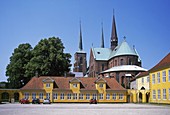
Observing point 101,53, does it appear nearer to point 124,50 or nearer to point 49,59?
point 124,50

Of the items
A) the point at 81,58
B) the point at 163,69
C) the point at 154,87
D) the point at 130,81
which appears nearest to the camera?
the point at 163,69

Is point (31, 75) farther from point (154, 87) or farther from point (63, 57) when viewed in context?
point (154, 87)

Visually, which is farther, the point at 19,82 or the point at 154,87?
the point at 19,82

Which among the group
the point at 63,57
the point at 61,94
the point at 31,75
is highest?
the point at 63,57

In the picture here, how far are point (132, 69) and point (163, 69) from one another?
36.6m

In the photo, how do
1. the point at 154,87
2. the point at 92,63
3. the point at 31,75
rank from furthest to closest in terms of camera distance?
the point at 92,63, the point at 31,75, the point at 154,87

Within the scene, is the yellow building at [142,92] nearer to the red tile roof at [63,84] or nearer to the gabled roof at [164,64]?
the red tile roof at [63,84]

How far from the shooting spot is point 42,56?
6291cm

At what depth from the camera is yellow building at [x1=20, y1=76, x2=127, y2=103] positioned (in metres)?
57.3

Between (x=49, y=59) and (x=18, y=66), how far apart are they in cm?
837

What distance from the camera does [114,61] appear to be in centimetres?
9169

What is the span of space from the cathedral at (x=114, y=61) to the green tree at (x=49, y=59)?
21.9 metres

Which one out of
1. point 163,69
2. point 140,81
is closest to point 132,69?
point 140,81

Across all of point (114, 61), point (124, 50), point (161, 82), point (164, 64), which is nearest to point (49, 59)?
point (161, 82)
